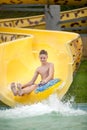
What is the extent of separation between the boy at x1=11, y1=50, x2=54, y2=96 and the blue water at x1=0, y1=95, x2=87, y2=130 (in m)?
0.33

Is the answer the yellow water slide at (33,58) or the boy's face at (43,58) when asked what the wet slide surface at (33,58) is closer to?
the yellow water slide at (33,58)

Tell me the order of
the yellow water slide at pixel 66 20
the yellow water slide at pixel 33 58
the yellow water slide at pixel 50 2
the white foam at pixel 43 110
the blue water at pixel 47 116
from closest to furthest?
the blue water at pixel 47 116 → the white foam at pixel 43 110 → the yellow water slide at pixel 33 58 → the yellow water slide at pixel 50 2 → the yellow water slide at pixel 66 20

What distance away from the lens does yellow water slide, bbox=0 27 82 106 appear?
277 inches

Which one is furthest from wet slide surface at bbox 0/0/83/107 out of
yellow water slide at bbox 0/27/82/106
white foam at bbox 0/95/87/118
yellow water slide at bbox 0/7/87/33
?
yellow water slide at bbox 0/7/87/33

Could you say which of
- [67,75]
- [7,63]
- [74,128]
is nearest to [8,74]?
[7,63]

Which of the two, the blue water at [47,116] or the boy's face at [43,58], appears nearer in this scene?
the blue water at [47,116]

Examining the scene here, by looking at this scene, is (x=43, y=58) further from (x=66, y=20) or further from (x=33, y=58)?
(x=66, y=20)

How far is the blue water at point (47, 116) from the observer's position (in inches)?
228

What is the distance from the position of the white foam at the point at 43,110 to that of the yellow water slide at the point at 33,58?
0.23 m

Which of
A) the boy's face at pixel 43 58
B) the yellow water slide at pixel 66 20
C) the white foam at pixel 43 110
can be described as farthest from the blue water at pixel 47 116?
the yellow water slide at pixel 66 20

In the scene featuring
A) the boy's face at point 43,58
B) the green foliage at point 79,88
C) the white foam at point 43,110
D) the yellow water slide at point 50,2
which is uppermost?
the yellow water slide at point 50,2

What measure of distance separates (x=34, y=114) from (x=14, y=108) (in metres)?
0.59

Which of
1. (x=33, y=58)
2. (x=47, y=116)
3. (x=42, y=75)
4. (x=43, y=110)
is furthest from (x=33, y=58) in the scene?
(x=47, y=116)

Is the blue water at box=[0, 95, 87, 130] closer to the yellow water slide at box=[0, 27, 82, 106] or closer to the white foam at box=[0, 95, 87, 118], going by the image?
the white foam at box=[0, 95, 87, 118]
